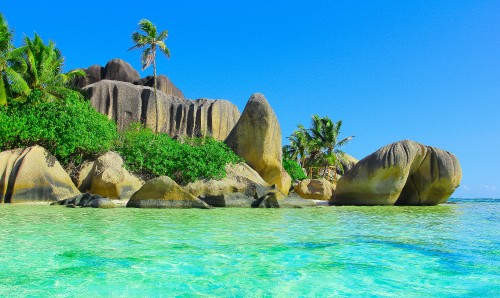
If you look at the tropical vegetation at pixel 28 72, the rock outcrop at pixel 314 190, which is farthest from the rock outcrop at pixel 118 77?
the rock outcrop at pixel 314 190

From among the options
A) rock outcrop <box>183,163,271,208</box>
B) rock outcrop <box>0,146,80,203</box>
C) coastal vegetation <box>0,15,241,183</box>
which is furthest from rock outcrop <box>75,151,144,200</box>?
rock outcrop <box>183,163,271,208</box>

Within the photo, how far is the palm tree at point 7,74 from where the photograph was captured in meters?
18.7

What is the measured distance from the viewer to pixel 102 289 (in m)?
3.71

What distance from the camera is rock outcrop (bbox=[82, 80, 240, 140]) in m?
27.6

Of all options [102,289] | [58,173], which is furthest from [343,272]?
[58,173]

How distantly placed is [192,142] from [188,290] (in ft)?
58.6

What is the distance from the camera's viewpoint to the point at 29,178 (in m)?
14.9

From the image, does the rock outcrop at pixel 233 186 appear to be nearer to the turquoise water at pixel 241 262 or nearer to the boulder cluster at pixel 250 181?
the boulder cluster at pixel 250 181

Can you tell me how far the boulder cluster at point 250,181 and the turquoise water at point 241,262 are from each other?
256 inches

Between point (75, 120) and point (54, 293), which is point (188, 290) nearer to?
point (54, 293)

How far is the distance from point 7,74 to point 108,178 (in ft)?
23.0

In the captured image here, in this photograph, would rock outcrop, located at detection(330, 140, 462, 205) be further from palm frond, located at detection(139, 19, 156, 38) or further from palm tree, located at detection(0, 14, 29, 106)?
palm frond, located at detection(139, 19, 156, 38)

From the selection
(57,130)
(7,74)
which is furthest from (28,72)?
(57,130)

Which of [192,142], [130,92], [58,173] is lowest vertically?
[58,173]
